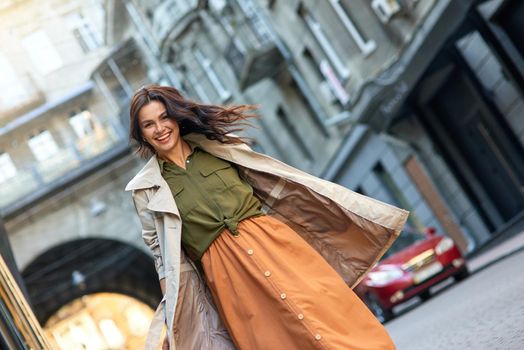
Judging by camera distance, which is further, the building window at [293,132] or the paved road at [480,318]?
the building window at [293,132]

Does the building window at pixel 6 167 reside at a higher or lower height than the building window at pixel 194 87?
higher

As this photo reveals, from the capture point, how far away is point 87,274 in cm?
4062

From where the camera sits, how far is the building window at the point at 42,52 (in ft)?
143

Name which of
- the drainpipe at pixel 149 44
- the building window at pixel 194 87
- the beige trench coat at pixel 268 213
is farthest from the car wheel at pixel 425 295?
the drainpipe at pixel 149 44

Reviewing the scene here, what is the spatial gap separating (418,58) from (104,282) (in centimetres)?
2687

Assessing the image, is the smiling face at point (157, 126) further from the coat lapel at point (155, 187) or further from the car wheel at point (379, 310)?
the car wheel at point (379, 310)

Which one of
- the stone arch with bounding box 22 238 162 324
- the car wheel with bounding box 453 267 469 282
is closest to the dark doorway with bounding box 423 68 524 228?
the car wheel with bounding box 453 267 469 282

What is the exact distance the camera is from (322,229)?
488 centimetres

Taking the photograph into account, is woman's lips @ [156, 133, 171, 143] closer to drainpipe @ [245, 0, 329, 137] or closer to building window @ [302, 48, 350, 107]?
building window @ [302, 48, 350, 107]

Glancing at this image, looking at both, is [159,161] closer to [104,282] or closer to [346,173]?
[346,173]

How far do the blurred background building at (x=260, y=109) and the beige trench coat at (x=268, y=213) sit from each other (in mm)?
11623

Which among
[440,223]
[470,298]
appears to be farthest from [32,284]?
[470,298]

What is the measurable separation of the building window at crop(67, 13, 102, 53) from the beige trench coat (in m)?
40.1

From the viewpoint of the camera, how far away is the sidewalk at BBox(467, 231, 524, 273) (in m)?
15.4
